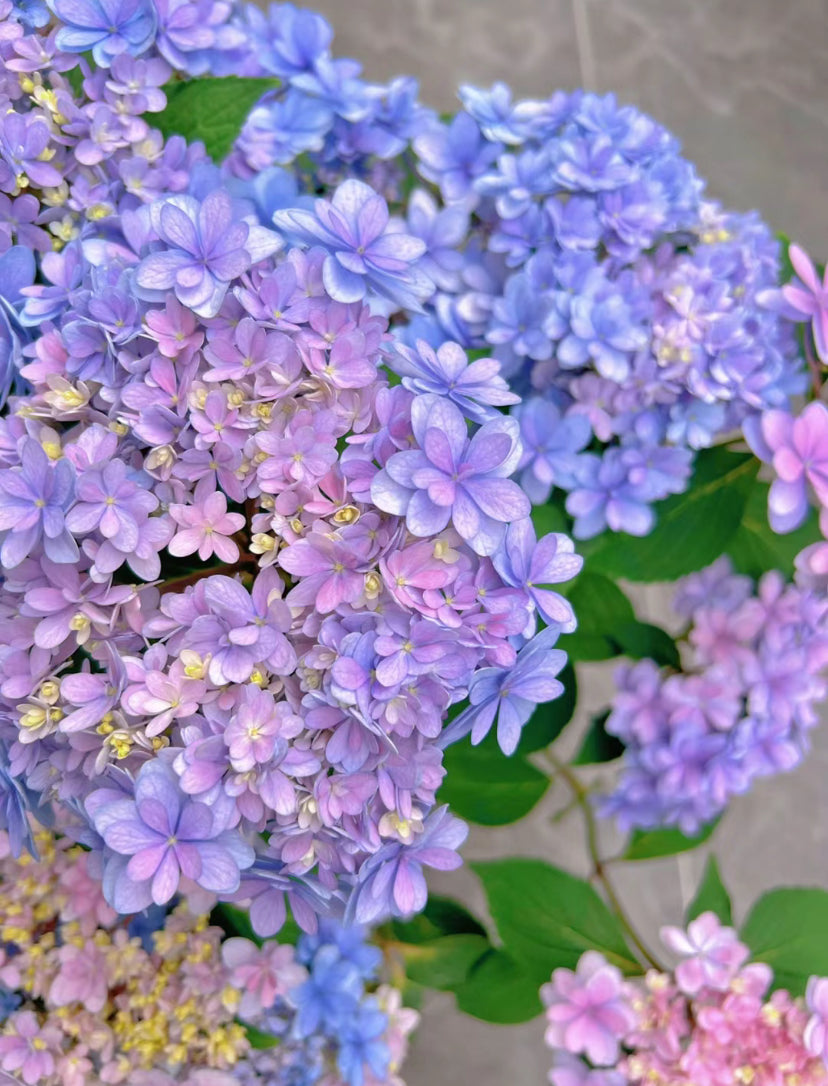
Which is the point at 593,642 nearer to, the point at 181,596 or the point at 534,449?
the point at 534,449

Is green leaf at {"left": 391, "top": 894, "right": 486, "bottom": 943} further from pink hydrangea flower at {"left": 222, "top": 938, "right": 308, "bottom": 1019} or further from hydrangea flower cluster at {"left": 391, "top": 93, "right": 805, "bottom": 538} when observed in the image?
hydrangea flower cluster at {"left": 391, "top": 93, "right": 805, "bottom": 538}

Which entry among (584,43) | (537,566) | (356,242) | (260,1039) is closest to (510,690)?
(537,566)

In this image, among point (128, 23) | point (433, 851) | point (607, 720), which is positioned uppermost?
point (128, 23)

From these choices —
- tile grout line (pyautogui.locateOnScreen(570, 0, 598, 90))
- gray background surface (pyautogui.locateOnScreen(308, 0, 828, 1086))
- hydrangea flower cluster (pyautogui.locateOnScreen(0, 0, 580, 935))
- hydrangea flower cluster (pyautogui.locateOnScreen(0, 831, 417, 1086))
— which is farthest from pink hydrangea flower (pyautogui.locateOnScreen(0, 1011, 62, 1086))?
tile grout line (pyautogui.locateOnScreen(570, 0, 598, 90))

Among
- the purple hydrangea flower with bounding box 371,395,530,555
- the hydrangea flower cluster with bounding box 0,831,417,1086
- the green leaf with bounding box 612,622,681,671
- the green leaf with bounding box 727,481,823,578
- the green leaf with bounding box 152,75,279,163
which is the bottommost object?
the hydrangea flower cluster with bounding box 0,831,417,1086

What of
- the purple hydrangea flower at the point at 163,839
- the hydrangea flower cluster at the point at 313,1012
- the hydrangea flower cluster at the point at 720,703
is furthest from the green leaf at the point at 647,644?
the purple hydrangea flower at the point at 163,839

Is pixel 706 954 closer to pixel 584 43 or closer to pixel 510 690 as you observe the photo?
pixel 510 690

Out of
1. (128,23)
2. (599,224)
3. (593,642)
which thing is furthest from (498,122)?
(593,642)
